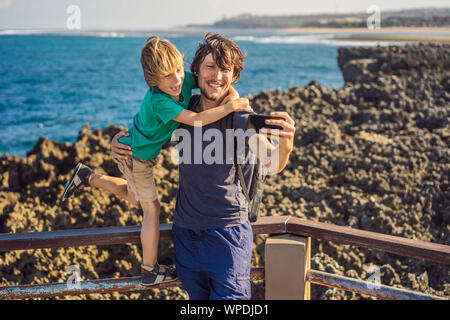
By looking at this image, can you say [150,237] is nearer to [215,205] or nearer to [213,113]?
[215,205]

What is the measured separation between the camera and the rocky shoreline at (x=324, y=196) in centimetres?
475

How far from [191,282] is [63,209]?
11.6 ft

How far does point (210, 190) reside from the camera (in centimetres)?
214

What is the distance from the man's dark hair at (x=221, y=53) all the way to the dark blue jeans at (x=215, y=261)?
701 mm

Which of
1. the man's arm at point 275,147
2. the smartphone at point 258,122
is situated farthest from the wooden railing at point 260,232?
the smartphone at point 258,122

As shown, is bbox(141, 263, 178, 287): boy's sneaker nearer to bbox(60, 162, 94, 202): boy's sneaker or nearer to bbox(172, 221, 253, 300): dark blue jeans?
bbox(172, 221, 253, 300): dark blue jeans

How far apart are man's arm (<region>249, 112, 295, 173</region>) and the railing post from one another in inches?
20.0

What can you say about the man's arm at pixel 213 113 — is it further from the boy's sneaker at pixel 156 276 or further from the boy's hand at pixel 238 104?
the boy's sneaker at pixel 156 276

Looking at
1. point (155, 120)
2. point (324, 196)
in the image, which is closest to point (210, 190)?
point (155, 120)

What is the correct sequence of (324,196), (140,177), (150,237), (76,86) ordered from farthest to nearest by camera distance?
(76,86), (324,196), (140,177), (150,237)

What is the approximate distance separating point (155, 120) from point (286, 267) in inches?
37.7

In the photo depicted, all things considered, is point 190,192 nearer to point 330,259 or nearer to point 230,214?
point 230,214

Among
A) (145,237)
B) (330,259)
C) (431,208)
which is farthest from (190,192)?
(431,208)

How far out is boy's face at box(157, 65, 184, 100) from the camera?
86.8 inches
